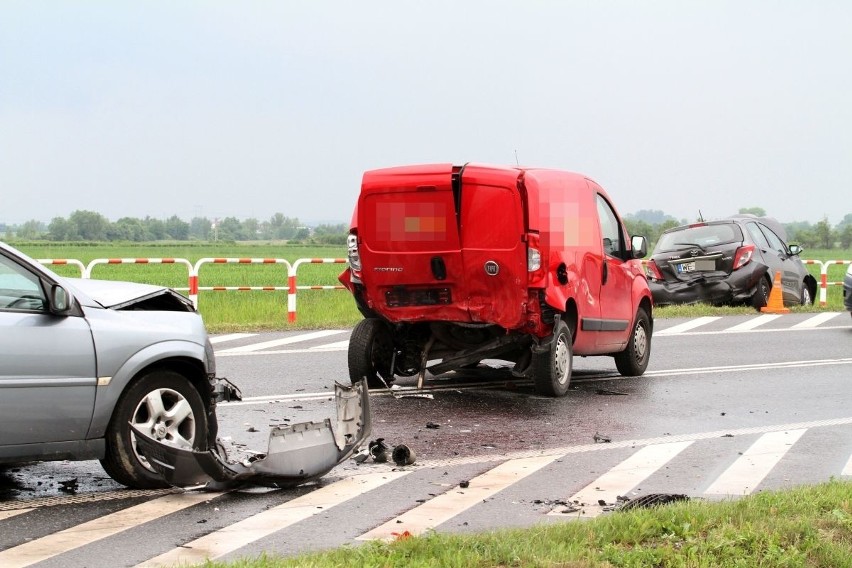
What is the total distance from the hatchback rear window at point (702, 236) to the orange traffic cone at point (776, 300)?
52.2 inches

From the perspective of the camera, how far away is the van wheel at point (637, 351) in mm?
→ 13094

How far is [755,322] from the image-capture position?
20906mm

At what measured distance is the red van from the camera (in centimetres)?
1036

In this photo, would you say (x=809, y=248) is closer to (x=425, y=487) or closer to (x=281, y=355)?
(x=281, y=355)

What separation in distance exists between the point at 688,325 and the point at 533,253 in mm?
10365

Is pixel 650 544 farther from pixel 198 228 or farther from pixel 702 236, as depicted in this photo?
pixel 198 228

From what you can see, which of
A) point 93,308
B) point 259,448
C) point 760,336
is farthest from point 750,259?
point 93,308

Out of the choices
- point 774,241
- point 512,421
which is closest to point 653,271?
point 774,241

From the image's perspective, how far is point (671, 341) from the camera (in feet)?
57.4

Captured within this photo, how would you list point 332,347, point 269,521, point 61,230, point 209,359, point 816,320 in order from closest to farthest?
point 269,521, point 209,359, point 332,347, point 816,320, point 61,230

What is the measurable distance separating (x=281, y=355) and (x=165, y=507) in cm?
797

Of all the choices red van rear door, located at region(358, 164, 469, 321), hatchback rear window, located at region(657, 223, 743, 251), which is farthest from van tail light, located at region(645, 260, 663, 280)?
red van rear door, located at region(358, 164, 469, 321)

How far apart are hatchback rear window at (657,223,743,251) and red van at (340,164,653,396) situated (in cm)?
1046

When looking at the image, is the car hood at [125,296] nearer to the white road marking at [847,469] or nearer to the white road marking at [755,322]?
the white road marking at [847,469]
